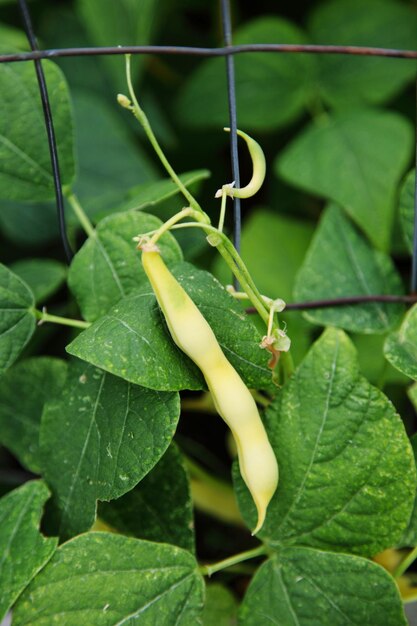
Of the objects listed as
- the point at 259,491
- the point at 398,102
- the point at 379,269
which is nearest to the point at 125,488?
the point at 259,491

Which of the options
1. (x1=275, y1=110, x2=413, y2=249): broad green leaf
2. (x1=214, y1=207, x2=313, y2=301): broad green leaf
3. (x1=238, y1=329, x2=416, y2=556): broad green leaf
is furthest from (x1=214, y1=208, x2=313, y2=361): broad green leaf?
(x1=238, y1=329, x2=416, y2=556): broad green leaf

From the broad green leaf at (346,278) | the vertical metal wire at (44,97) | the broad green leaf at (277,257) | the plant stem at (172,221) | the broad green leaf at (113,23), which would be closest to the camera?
the plant stem at (172,221)

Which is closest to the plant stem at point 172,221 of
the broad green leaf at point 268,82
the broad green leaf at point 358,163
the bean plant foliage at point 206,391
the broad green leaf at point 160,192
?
the bean plant foliage at point 206,391

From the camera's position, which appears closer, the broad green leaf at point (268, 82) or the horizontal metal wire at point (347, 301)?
the horizontal metal wire at point (347, 301)

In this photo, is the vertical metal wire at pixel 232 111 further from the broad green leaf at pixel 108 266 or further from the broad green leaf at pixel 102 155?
the broad green leaf at pixel 102 155

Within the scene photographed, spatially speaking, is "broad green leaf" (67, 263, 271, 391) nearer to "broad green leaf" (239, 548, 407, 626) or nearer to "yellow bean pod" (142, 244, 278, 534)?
"yellow bean pod" (142, 244, 278, 534)

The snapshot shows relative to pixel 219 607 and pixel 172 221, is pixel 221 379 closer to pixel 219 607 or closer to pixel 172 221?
pixel 172 221
